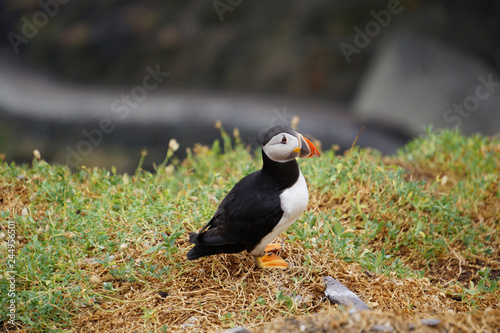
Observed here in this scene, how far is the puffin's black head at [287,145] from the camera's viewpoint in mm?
2736

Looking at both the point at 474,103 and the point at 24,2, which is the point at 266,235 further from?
the point at 24,2

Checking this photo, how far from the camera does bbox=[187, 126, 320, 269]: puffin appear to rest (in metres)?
2.77

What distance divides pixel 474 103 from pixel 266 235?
5.91 metres

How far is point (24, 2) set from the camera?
24.4ft
